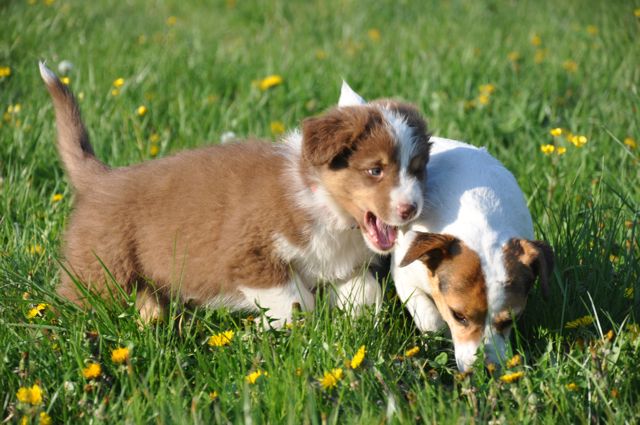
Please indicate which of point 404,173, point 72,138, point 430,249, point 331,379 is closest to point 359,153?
point 404,173

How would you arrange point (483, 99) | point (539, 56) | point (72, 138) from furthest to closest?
point (539, 56), point (483, 99), point (72, 138)

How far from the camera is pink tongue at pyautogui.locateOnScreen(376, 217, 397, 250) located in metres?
3.76

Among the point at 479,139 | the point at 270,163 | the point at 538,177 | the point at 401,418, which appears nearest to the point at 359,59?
the point at 479,139

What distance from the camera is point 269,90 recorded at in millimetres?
6301

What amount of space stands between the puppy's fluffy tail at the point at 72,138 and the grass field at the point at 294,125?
36cm

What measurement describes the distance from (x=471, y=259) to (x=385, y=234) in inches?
24.3

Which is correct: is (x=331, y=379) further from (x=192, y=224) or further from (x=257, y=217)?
(x=192, y=224)

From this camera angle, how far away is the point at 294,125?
239 inches

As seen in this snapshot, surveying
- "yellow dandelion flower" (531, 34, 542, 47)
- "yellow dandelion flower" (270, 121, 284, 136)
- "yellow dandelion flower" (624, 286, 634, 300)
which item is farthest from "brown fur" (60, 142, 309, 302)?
"yellow dandelion flower" (531, 34, 542, 47)

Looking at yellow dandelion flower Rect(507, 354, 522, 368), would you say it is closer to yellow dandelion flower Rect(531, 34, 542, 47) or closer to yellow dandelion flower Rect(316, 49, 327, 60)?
yellow dandelion flower Rect(316, 49, 327, 60)

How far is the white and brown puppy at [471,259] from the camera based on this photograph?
3.23 metres


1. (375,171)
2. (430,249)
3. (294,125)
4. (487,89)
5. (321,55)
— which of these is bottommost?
(294,125)

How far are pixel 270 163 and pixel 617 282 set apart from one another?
173cm

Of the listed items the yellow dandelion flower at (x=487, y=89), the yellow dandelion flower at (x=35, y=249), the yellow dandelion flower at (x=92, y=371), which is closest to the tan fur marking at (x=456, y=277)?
the yellow dandelion flower at (x=92, y=371)
